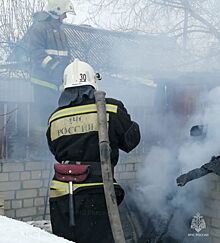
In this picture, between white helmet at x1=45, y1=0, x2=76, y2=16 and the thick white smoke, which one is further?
white helmet at x1=45, y1=0, x2=76, y2=16

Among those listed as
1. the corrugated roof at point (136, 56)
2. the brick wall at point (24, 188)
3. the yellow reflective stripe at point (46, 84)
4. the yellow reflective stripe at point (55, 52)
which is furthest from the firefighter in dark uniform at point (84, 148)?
the corrugated roof at point (136, 56)

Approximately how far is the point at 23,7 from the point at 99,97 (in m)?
11.4

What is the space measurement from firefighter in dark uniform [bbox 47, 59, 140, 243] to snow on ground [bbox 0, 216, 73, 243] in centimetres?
130

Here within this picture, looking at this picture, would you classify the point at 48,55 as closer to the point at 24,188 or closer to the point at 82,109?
the point at 24,188

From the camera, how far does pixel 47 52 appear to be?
5.92 metres

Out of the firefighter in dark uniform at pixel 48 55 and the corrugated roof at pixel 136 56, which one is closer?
the firefighter in dark uniform at pixel 48 55

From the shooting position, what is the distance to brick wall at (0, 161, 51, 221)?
5.45 metres

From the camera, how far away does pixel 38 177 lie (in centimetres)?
565

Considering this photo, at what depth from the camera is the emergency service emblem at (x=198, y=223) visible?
18.5 feet

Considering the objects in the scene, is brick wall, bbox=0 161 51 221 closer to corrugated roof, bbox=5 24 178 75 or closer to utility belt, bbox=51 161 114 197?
utility belt, bbox=51 161 114 197

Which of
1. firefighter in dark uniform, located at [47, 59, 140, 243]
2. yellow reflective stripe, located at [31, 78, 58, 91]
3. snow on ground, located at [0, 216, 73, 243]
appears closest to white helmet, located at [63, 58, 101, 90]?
firefighter in dark uniform, located at [47, 59, 140, 243]

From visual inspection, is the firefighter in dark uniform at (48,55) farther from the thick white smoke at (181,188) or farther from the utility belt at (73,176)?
the utility belt at (73,176)
